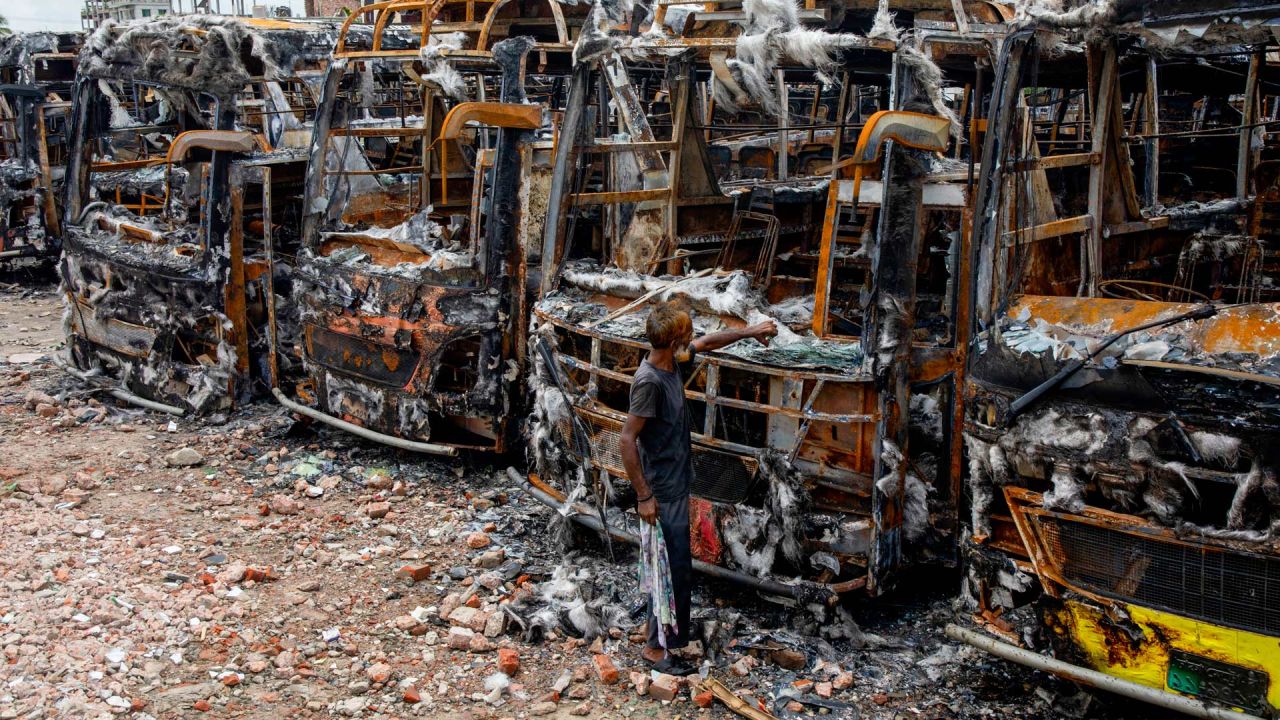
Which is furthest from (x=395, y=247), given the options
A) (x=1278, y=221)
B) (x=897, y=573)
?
(x=1278, y=221)

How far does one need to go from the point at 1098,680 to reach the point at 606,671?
6.12ft

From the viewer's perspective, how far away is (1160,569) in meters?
3.44

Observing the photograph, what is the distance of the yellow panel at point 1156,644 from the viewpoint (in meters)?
3.27

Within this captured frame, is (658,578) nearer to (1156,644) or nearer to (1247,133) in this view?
(1156,644)

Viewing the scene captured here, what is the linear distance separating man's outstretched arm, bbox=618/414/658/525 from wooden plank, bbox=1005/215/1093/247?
1.66 meters

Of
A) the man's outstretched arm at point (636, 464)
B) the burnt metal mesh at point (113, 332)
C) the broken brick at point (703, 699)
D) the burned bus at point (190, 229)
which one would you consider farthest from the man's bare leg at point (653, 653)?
the burnt metal mesh at point (113, 332)

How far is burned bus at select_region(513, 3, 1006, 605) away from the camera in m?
4.39

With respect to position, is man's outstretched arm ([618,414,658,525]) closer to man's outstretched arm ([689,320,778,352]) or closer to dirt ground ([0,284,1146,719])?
man's outstretched arm ([689,320,778,352])

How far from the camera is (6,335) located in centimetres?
1068

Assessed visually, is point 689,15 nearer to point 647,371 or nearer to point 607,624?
point 647,371

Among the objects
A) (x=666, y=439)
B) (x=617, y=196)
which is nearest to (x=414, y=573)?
(x=666, y=439)

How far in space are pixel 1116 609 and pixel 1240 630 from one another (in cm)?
36

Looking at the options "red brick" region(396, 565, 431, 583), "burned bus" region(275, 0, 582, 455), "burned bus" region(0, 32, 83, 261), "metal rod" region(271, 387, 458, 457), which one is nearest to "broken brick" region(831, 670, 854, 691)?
"red brick" region(396, 565, 431, 583)

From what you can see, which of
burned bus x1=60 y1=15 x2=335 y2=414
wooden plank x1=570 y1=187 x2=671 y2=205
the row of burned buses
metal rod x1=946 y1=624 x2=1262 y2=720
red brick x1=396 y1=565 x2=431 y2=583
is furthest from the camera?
burned bus x1=60 y1=15 x2=335 y2=414
